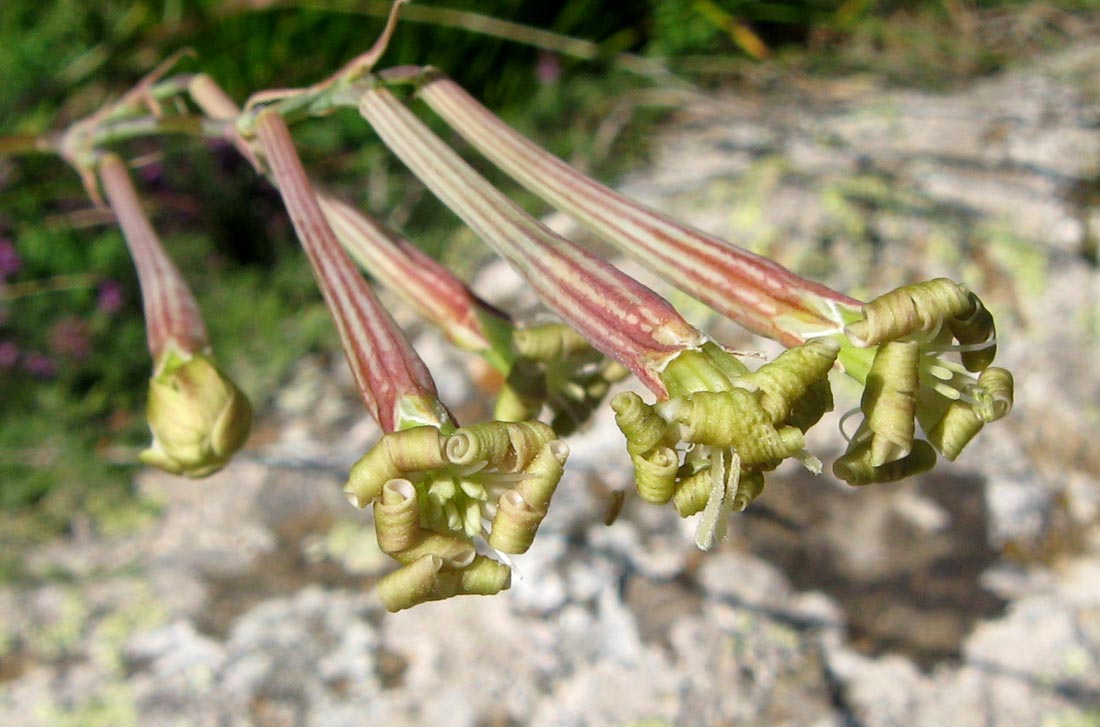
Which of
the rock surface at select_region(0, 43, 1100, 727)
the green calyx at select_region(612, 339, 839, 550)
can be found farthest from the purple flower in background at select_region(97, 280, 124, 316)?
the green calyx at select_region(612, 339, 839, 550)

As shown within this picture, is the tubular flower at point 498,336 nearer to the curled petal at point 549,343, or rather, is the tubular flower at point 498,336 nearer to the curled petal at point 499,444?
the curled petal at point 549,343

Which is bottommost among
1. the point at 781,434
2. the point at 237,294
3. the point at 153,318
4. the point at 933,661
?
the point at 933,661

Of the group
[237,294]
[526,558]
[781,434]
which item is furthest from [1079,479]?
[237,294]

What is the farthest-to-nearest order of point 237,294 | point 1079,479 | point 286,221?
1. point 286,221
2. point 237,294
3. point 1079,479

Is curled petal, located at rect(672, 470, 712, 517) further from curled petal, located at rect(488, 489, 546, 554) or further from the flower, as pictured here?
the flower

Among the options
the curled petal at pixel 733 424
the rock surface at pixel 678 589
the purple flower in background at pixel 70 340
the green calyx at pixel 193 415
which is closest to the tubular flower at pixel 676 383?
the curled petal at pixel 733 424

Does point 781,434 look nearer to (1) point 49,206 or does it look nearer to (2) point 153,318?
(2) point 153,318

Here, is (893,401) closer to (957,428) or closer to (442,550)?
(957,428)
